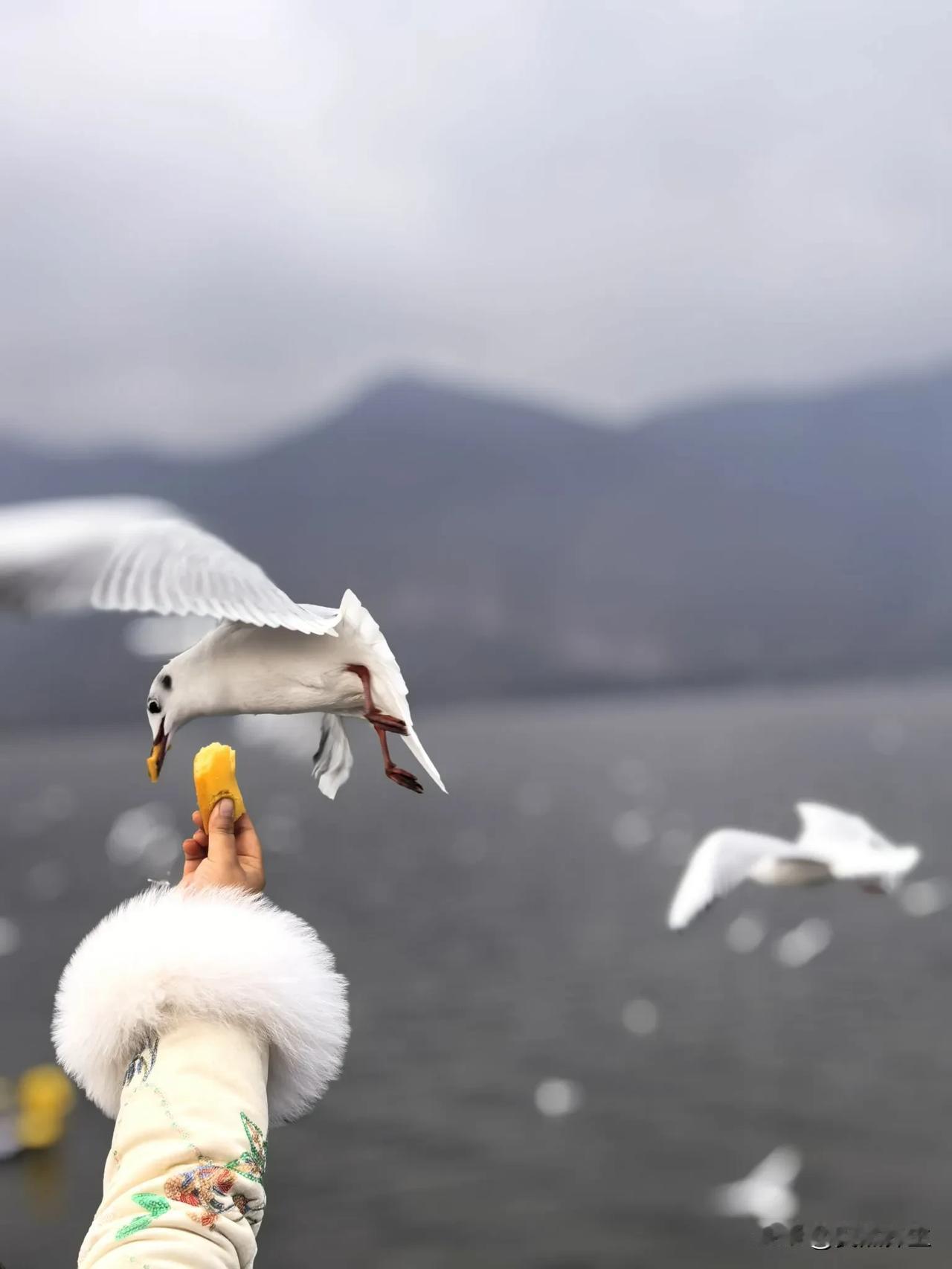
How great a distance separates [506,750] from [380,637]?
43.7 m

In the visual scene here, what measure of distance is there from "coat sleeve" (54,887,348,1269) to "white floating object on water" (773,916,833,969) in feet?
52.3

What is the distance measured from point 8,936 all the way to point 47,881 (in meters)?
3.04

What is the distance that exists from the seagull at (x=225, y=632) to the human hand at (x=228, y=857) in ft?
0.27

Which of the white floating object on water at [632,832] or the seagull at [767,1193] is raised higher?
the white floating object on water at [632,832]

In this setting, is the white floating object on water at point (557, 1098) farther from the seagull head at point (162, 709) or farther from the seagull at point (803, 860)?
the seagull head at point (162, 709)

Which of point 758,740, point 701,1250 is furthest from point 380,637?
point 758,740

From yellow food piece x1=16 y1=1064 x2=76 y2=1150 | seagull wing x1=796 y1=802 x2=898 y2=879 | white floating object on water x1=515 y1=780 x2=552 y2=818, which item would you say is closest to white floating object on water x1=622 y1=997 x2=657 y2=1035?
yellow food piece x1=16 y1=1064 x2=76 y2=1150

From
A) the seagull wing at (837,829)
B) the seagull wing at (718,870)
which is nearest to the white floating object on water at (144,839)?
the seagull wing at (718,870)

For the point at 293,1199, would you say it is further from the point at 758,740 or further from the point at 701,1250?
the point at 758,740

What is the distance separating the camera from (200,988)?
0.83m

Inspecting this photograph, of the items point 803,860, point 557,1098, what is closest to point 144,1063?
point 803,860

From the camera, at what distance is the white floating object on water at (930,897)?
17391 mm

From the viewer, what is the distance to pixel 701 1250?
9461 mm

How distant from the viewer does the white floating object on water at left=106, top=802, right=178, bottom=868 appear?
1908cm
